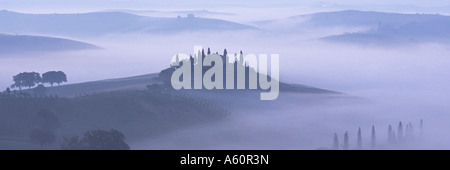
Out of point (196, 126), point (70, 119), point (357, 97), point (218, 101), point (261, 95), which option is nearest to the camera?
point (70, 119)

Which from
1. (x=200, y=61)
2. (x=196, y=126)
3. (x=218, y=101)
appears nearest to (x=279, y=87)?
(x=200, y=61)

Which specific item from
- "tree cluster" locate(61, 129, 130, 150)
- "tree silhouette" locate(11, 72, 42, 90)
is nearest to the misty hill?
"tree silhouette" locate(11, 72, 42, 90)

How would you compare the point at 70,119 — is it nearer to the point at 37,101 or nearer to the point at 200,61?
the point at 37,101

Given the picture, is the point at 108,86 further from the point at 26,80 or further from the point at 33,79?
the point at 26,80

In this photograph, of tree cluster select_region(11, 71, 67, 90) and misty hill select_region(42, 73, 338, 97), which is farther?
misty hill select_region(42, 73, 338, 97)

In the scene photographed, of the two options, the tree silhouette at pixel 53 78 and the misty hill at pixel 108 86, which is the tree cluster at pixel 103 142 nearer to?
the misty hill at pixel 108 86

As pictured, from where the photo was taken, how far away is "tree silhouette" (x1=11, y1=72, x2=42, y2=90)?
12725 centimetres

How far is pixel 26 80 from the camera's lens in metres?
129

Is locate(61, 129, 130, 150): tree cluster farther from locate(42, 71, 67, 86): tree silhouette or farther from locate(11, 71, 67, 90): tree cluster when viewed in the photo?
locate(42, 71, 67, 86): tree silhouette

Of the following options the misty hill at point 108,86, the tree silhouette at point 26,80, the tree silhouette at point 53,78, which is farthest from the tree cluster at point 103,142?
the tree silhouette at point 53,78

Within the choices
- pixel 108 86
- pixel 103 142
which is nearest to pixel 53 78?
pixel 108 86

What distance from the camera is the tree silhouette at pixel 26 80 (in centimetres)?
12725
